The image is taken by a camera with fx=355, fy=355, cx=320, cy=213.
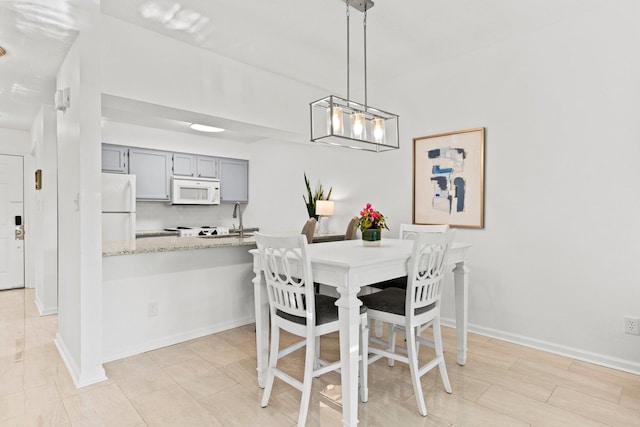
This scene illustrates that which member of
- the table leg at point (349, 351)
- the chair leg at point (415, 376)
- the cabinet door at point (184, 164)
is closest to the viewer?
the table leg at point (349, 351)

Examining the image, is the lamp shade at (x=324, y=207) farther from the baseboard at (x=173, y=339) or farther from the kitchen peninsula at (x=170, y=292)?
the baseboard at (x=173, y=339)

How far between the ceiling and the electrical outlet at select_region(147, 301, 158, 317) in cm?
196

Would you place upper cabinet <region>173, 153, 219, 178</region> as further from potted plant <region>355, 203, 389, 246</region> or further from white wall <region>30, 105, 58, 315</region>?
potted plant <region>355, 203, 389, 246</region>

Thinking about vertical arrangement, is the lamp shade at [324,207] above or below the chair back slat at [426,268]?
above

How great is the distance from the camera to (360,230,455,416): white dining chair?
199 cm

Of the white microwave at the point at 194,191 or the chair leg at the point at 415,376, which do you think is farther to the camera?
the white microwave at the point at 194,191

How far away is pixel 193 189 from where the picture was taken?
5.59 metres

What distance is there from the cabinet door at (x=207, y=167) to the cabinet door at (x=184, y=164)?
102 mm

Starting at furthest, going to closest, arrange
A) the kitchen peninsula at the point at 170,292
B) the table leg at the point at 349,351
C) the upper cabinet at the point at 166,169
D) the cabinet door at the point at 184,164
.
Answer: the cabinet door at the point at 184,164, the upper cabinet at the point at 166,169, the kitchen peninsula at the point at 170,292, the table leg at the point at 349,351

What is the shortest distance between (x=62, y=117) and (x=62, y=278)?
1.25 m

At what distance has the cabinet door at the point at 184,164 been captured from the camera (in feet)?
18.2

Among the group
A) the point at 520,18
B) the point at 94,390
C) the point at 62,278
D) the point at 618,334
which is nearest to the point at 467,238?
the point at 618,334

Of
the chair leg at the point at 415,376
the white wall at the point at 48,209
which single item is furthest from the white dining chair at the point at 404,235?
the white wall at the point at 48,209

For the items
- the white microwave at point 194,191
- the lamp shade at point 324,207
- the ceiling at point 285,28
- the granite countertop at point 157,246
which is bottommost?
the granite countertop at point 157,246
